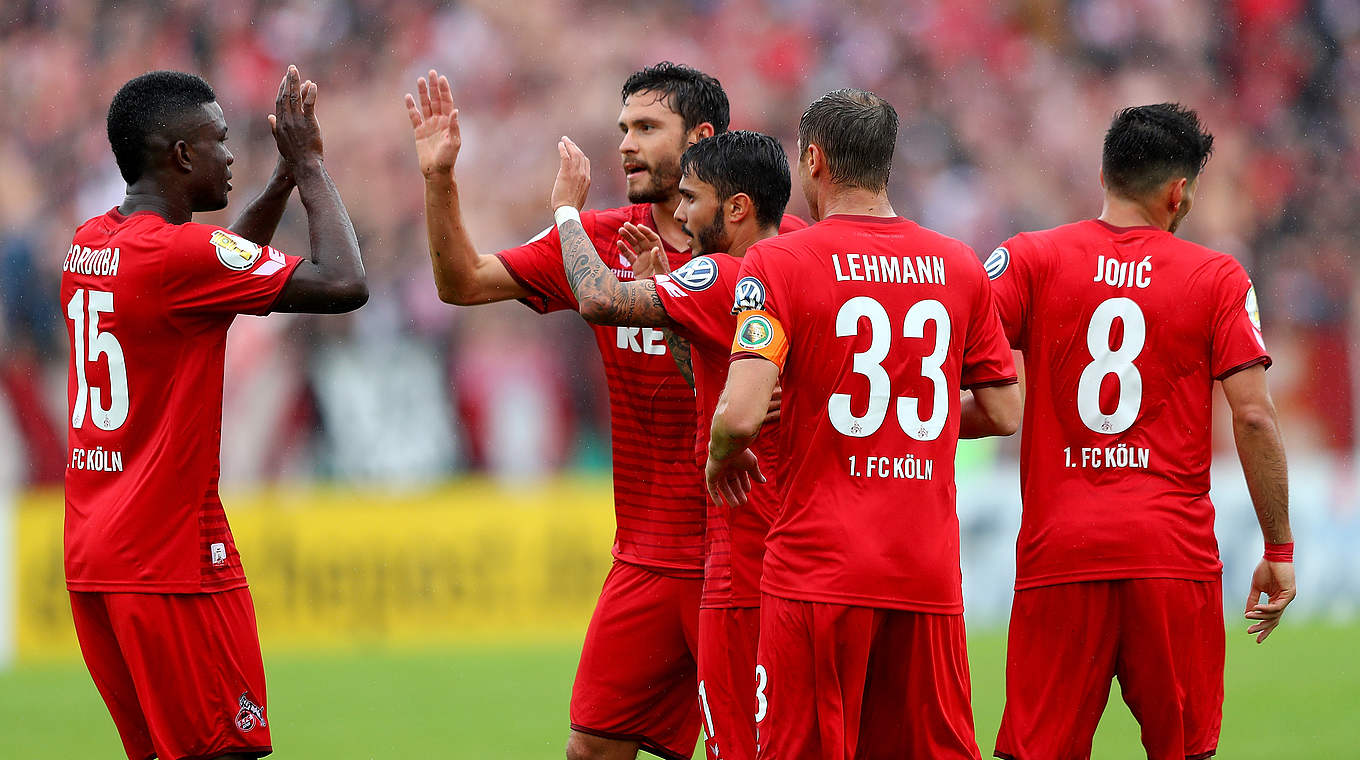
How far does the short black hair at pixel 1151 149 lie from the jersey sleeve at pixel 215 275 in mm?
2704

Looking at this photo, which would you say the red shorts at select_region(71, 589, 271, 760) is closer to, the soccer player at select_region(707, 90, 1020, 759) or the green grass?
the soccer player at select_region(707, 90, 1020, 759)

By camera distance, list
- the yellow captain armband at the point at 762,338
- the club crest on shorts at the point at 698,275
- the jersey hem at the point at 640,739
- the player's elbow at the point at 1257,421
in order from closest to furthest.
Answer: the yellow captain armband at the point at 762,338
the club crest on shorts at the point at 698,275
the player's elbow at the point at 1257,421
the jersey hem at the point at 640,739

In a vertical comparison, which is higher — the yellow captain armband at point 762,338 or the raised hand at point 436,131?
the raised hand at point 436,131

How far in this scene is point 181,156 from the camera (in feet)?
16.0

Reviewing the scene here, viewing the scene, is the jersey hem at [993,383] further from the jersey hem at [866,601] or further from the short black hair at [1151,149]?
the short black hair at [1151,149]

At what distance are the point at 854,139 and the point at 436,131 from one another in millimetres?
1692

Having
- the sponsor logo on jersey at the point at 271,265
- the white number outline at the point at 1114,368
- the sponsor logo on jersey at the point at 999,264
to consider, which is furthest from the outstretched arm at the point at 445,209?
the white number outline at the point at 1114,368

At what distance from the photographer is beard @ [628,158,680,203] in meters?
5.66

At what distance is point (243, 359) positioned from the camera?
40.2 ft

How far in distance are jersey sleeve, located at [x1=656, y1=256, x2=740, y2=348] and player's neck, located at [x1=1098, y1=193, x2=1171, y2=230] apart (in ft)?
4.73

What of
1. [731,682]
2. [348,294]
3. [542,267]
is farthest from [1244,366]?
[348,294]

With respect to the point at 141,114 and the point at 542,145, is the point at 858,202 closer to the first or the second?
the point at 141,114

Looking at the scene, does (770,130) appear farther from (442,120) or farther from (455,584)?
(442,120)

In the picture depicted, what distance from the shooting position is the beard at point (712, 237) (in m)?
4.79
